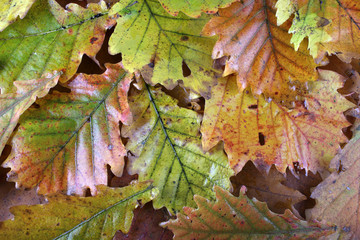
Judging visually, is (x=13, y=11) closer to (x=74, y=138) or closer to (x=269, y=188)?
(x=74, y=138)

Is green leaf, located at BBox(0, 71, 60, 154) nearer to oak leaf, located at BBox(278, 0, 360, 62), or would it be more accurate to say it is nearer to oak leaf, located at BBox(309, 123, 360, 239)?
oak leaf, located at BBox(278, 0, 360, 62)

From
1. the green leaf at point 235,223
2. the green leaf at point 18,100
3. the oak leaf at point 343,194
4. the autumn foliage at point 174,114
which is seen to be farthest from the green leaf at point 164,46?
the oak leaf at point 343,194

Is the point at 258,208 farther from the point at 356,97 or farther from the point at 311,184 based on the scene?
the point at 356,97

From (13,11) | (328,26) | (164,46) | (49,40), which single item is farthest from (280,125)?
(13,11)

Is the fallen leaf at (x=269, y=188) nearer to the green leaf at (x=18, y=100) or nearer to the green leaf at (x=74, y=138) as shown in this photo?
the green leaf at (x=74, y=138)

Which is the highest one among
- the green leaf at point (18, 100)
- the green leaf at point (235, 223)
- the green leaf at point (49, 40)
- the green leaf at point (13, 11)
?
the green leaf at point (13, 11)

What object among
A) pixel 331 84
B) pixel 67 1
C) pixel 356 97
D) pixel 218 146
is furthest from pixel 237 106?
pixel 67 1

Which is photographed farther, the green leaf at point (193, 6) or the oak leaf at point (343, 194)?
the oak leaf at point (343, 194)
